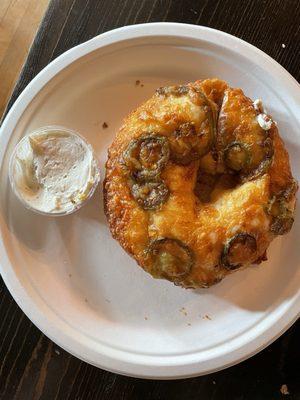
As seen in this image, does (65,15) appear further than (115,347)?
Yes

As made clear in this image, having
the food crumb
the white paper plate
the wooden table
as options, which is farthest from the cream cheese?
the food crumb

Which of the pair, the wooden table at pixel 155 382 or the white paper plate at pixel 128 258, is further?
the wooden table at pixel 155 382

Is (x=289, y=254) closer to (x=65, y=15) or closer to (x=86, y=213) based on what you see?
(x=86, y=213)

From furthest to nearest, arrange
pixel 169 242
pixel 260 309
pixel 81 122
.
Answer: pixel 81 122
pixel 260 309
pixel 169 242

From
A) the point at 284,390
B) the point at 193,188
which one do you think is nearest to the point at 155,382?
the point at 284,390

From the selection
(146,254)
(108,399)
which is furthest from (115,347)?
(146,254)

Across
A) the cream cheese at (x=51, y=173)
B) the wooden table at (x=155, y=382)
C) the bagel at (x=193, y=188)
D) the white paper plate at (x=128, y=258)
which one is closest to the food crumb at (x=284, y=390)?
the wooden table at (x=155, y=382)

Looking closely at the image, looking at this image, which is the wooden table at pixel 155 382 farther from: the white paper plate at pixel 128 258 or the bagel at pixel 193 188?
the bagel at pixel 193 188

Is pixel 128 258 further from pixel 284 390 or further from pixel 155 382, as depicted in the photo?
pixel 284 390
